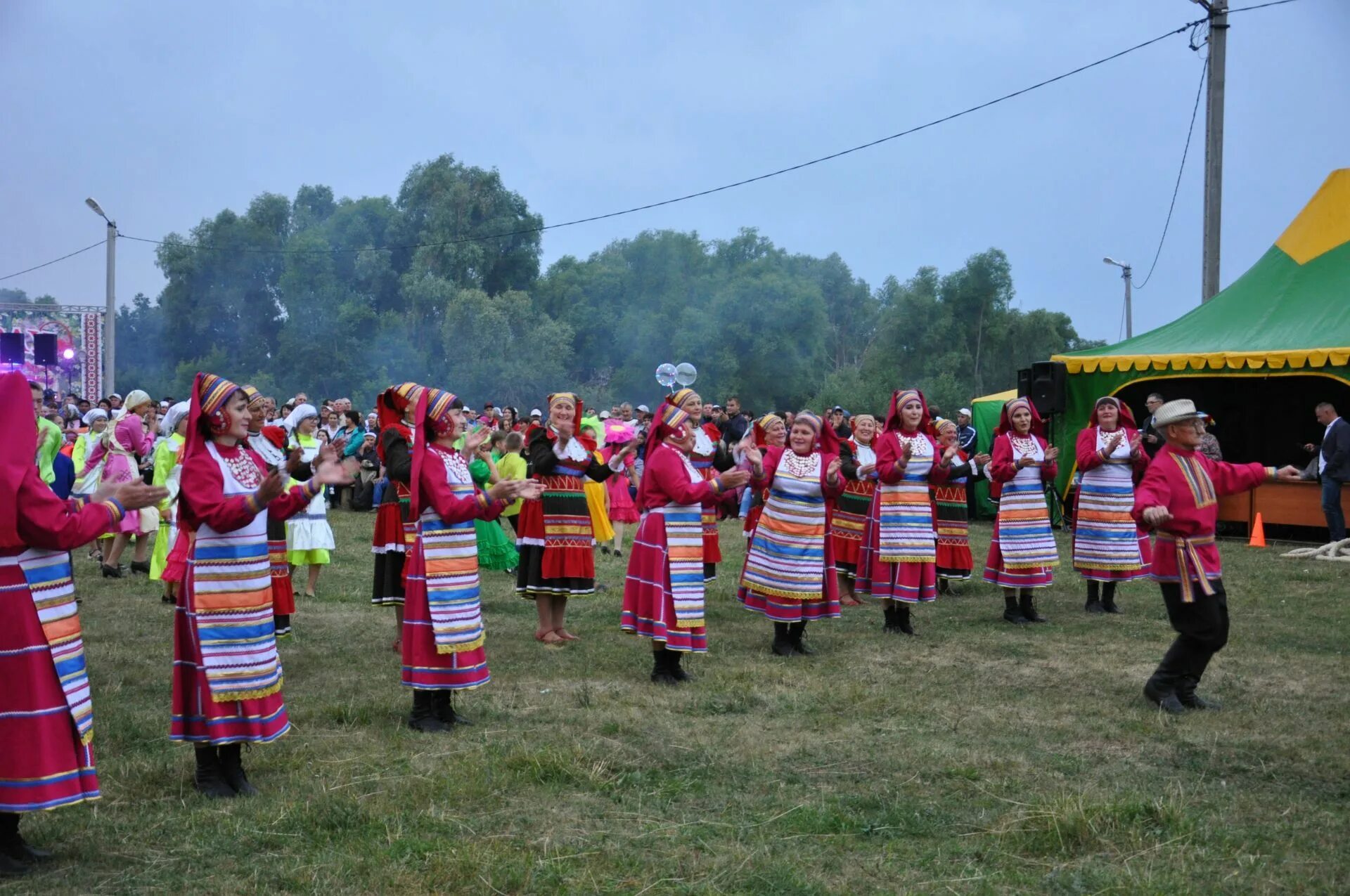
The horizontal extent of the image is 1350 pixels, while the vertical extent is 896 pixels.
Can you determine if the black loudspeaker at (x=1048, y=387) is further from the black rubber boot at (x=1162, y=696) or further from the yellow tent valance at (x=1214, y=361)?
the black rubber boot at (x=1162, y=696)

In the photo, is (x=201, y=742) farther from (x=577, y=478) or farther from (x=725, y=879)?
(x=577, y=478)

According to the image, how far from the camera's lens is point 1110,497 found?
11164 millimetres

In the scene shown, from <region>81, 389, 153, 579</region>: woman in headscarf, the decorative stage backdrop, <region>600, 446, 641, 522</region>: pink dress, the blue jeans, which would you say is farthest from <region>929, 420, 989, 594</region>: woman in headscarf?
the decorative stage backdrop

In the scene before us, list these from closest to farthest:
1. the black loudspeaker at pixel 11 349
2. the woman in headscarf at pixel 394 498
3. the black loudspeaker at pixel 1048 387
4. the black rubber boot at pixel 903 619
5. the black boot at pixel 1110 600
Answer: the black loudspeaker at pixel 11 349 → the woman in headscarf at pixel 394 498 → the black rubber boot at pixel 903 619 → the black boot at pixel 1110 600 → the black loudspeaker at pixel 1048 387

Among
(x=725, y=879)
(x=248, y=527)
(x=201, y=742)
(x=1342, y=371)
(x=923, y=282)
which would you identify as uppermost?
(x=923, y=282)

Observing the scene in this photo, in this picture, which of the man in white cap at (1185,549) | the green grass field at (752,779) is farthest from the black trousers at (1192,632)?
the green grass field at (752,779)

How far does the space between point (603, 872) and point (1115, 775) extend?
277 cm

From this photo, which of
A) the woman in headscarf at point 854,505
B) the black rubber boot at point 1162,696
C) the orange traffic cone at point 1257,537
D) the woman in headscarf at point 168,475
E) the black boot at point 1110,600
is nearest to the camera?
the black rubber boot at point 1162,696

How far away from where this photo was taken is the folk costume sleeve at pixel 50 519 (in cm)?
442

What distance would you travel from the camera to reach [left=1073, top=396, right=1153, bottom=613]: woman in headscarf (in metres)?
11.1

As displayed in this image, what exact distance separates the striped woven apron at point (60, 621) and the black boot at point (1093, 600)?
913cm

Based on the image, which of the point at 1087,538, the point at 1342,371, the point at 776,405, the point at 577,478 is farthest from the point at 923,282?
the point at 577,478

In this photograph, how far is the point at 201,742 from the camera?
5.62 m

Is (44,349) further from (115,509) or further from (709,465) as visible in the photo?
(115,509)
